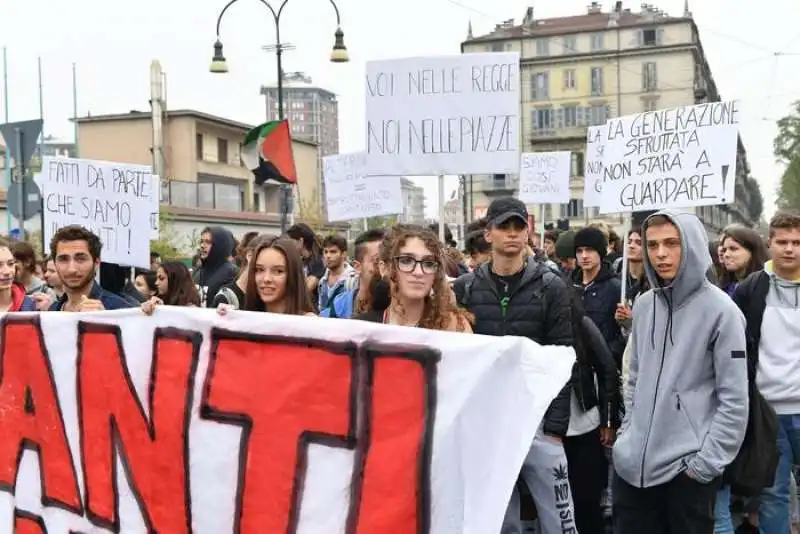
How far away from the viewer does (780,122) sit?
6153 cm

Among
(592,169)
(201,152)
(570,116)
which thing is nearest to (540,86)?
(570,116)

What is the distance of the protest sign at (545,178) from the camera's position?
12.5 m

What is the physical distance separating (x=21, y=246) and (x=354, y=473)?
13.0ft

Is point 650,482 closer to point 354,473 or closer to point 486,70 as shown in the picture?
point 354,473

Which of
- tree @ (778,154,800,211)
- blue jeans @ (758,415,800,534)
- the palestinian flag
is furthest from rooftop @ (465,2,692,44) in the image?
blue jeans @ (758,415,800,534)

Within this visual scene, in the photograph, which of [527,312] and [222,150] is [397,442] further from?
[222,150]

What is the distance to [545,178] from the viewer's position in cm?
1267

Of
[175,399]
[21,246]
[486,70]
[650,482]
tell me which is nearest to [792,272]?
[650,482]

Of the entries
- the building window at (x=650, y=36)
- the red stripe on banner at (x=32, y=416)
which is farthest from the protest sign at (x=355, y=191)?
the building window at (x=650, y=36)

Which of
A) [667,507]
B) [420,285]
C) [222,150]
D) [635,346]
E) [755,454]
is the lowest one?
[667,507]

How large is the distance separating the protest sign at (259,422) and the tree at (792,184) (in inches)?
2203

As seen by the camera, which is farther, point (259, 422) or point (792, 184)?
point (792, 184)

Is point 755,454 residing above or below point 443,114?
below

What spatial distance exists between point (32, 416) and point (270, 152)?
7.27 meters
